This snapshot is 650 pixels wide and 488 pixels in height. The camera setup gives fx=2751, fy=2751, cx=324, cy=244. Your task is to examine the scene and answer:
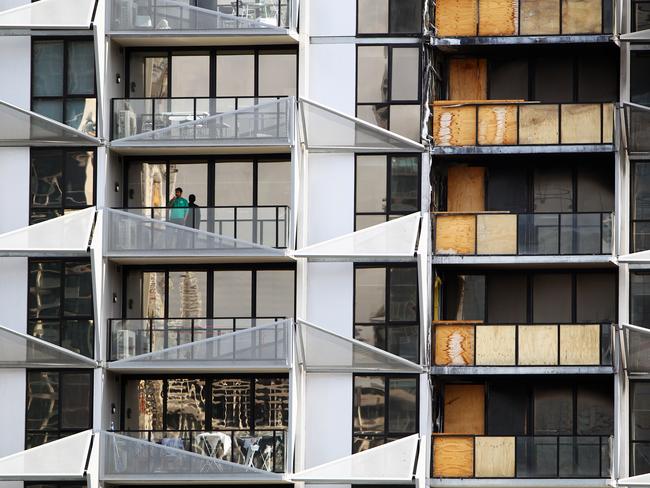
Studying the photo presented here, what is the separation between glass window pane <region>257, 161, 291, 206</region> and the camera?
63844mm

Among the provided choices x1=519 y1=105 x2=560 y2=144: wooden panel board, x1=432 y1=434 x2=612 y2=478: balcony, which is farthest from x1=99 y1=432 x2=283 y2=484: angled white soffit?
x1=519 y1=105 x2=560 y2=144: wooden panel board

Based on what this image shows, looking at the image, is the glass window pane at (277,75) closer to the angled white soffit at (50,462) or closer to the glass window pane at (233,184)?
the glass window pane at (233,184)

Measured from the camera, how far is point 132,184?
6431 centimetres

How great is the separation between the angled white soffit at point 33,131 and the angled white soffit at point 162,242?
1822mm

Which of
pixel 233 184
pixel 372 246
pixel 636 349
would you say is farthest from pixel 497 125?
pixel 233 184

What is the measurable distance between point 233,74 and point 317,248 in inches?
192

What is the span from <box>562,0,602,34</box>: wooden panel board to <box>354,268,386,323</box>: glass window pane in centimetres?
706

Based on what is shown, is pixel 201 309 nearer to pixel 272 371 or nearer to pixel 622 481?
pixel 272 371

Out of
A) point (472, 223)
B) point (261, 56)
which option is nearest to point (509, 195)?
point (472, 223)

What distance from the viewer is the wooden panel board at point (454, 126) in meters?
63.3

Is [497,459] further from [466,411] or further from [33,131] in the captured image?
[33,131]

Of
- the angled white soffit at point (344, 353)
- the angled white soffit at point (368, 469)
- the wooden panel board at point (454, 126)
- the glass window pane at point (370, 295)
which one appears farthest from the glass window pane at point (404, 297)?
the angled white soffit at point (368, 469)

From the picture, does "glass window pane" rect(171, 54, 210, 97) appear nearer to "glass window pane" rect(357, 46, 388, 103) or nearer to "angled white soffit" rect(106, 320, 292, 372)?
"glass window pane" rect(357, 46, 388, 103)

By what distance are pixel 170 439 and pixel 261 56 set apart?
9.20 meters
